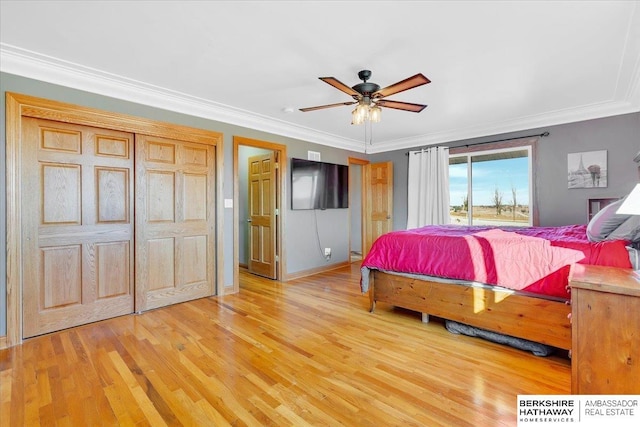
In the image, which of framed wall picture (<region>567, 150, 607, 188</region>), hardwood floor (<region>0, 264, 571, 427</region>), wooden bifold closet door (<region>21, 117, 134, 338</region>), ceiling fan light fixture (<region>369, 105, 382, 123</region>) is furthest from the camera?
framed wall picture (<region>567, 150, 607, 188</region>)

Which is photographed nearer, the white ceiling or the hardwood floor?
the hardwood floor

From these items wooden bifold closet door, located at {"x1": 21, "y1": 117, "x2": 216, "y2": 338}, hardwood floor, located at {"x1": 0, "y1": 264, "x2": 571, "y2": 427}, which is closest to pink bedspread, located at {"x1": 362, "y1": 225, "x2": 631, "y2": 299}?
hardwood floor, located at {"x1": 0, "y1": 264, "x2": 571, "y2": 427}

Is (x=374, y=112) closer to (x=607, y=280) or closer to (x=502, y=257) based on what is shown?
(x=502, y=257)

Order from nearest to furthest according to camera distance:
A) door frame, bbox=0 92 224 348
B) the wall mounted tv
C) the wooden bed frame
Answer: the wooden bed frame < door frame, bbox=0 92 224 348 < the wall mounted tv

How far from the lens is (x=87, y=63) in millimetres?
2592

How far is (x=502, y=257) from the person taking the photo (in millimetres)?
2400

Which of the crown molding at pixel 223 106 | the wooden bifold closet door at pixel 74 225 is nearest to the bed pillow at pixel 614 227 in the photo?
the crown molding at pixel 223 106

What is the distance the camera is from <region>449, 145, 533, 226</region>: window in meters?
4.43

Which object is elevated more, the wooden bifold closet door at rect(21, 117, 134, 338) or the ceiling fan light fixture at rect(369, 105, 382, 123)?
the ceiling fan light fixture at rect(369, 105, 382, 123)

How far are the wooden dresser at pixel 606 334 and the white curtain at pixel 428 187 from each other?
11.9 ft

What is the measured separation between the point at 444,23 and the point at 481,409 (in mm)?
2388

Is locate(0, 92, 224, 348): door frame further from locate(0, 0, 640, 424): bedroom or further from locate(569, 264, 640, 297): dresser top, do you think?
locate(569, 264, 640, 297): dresser top

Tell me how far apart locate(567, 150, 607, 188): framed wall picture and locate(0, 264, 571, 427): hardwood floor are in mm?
2764

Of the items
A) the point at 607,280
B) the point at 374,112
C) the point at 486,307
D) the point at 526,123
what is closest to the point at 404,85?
the point at 374,112
